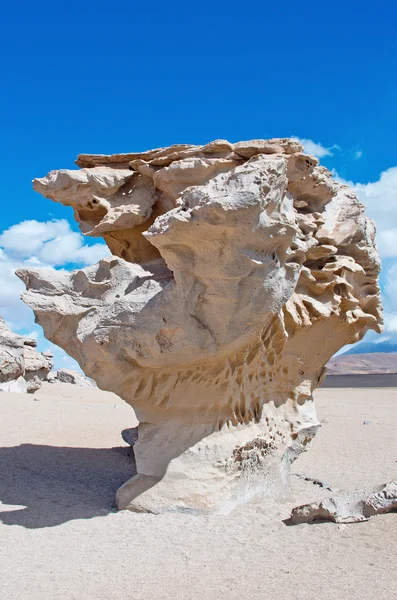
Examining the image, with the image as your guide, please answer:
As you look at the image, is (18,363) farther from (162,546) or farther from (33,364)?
(162,546)

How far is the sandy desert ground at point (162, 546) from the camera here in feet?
12.1

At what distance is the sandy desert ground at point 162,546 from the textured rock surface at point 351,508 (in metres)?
0.08

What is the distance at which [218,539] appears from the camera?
459cm

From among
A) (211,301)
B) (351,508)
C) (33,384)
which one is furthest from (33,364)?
(351,508)

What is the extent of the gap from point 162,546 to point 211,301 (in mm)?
1973

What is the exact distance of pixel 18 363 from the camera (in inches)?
555

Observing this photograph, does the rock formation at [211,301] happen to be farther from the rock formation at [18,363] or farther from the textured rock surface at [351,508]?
the rock formation at [18,363]

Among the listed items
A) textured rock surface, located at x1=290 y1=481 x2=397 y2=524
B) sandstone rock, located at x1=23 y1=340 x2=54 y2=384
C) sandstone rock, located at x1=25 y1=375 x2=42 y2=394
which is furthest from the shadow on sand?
sandstone rock, located at x1=23 y1=340 x2=54 y2=384

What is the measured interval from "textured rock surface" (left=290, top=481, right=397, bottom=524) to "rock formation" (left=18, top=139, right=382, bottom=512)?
0.82 meters

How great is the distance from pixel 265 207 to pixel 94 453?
494 centimetres

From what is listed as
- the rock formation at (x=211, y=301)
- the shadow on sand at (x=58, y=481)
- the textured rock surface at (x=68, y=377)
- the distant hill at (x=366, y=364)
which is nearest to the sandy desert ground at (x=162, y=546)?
the shadow on sand at (x=58, y=481)

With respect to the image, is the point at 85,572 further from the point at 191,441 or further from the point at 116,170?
the point at 116,170

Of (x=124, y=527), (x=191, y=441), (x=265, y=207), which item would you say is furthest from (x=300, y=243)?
(x=124, y=527)

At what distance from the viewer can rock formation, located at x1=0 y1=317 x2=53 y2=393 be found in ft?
45.6
